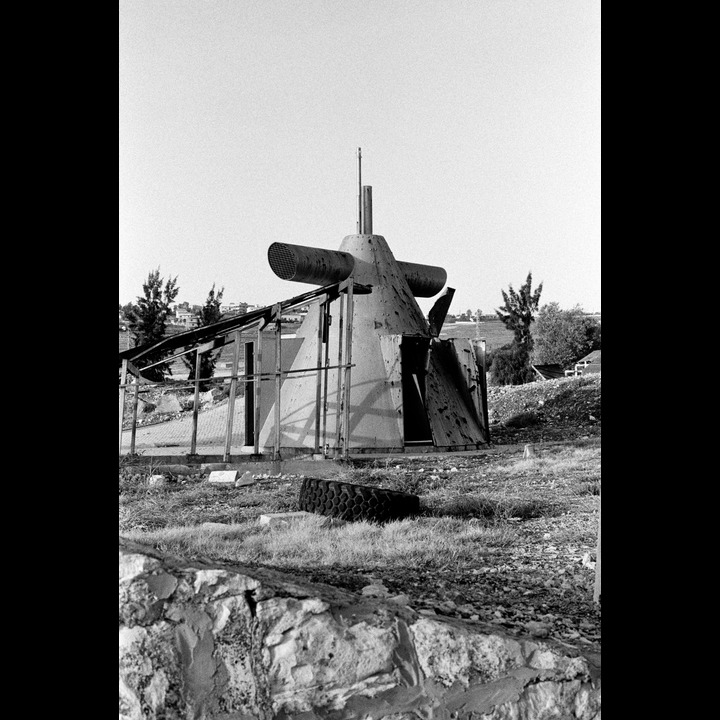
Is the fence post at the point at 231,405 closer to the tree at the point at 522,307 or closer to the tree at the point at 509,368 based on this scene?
the tree at the point at 509,368

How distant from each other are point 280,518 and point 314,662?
2815 millimetres

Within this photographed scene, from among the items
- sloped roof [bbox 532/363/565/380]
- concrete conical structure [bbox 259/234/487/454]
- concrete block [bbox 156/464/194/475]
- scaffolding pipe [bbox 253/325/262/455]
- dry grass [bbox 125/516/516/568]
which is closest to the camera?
dry grass [bbox 125/516/516/568]

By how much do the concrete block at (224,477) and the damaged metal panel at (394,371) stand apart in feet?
8.26

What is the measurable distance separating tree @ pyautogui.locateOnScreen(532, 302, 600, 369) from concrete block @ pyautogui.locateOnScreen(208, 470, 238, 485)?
1109 inches

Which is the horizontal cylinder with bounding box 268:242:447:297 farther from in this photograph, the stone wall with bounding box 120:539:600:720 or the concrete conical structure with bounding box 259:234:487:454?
the stone wall with bounding box 120:539:600:720

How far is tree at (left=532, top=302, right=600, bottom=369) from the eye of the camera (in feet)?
115

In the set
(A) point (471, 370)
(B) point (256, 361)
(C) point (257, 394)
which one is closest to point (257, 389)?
(C) point (257, 394)

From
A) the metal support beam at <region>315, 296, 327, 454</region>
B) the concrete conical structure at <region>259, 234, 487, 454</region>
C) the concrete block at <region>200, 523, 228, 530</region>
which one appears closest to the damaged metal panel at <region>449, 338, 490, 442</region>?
the concrete conical structure at <region>259, 234, 487, 454</region>

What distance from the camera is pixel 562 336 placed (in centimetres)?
3541

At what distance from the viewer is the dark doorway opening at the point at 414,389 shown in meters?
9.48

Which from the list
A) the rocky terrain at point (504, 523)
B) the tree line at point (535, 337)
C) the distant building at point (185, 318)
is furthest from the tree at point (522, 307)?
the rocky terrain at point (504, 523)
